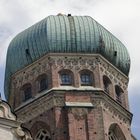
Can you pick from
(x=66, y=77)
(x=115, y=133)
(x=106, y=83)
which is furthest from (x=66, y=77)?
(x=115, y=133)

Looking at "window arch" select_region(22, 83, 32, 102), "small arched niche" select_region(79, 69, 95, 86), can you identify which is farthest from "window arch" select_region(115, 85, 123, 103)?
"window arch" select_region(22, 83, 32, 102)

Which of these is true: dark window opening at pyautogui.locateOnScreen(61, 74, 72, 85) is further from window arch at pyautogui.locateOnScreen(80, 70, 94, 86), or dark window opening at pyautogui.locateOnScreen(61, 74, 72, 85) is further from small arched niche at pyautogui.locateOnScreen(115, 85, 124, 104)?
small arched niche at pyautogui.locateOnScreen(115, 85, 124, 104)

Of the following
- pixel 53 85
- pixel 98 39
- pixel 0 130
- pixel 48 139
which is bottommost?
pixel 0 130

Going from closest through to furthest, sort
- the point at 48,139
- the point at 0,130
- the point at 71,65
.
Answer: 1. the point at 0,130
2. the point at 48,139
3. the point at 71,65

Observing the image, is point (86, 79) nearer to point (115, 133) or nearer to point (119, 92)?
point (119, 92)

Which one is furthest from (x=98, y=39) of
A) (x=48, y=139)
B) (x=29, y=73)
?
(x=48, y=139)

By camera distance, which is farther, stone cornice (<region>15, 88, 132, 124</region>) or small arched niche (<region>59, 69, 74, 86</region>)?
small arched niche (<region>59, 69, 74, 86</region>)

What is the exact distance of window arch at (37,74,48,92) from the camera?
103ft

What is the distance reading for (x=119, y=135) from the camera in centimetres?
3138

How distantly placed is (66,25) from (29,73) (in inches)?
106

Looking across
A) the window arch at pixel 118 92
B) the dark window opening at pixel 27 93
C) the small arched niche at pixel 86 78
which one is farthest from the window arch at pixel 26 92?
the window arch at pixel 118 92

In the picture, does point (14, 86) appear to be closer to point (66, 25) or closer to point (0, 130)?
point (66, 25)

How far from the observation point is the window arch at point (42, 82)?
31.5 m

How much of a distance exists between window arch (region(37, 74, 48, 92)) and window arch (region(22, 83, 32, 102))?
576 mm
